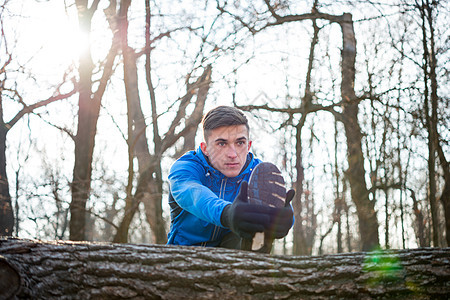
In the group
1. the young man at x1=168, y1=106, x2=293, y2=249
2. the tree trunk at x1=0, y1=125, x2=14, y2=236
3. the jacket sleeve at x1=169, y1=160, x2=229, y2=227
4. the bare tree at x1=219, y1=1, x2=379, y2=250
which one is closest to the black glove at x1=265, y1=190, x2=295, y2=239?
the jacket sleeve at x1=169, y1=160, x2=229, y2=227

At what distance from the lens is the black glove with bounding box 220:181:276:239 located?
2154 mm

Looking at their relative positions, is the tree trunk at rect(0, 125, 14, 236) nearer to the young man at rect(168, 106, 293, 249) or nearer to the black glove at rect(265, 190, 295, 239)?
the young man at rect(168, 106, 293, 249)

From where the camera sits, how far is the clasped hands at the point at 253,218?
84.9 inches

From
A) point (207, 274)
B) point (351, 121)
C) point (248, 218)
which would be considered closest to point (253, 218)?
point (248, 218)

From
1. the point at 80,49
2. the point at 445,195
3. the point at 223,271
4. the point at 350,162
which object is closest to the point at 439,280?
the point at 223,271

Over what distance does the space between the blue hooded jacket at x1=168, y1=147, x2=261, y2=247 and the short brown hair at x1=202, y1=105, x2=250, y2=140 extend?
0.21 m

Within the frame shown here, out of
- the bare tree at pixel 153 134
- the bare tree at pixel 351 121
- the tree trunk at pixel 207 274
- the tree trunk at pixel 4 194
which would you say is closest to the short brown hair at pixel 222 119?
the tree trunk at pixel 207 274

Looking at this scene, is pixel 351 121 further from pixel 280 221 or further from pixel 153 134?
pixel 280 221

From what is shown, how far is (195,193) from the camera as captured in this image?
2.54 m

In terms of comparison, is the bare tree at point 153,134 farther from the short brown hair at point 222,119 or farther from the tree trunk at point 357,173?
the tree trunk at point 357,173

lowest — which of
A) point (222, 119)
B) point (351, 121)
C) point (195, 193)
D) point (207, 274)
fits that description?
point (207, 274)

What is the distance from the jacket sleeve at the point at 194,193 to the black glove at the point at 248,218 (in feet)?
0.62

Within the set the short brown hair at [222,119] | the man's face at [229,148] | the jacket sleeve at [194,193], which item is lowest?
the jacket sleeve at [194,193]

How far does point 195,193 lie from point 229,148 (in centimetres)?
50
